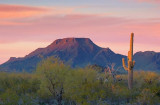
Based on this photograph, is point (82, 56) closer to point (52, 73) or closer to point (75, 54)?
point (75, 54)

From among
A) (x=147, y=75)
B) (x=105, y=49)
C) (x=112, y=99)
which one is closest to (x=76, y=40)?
(x=105, y=49)

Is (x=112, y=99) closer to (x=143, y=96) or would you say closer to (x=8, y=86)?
(x=143, y=96)

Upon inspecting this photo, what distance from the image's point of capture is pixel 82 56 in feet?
523

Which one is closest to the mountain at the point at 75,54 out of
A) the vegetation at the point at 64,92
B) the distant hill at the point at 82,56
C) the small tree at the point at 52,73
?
the distant hill at the point at 82,56

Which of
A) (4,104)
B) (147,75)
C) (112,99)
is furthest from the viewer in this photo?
(147,75)

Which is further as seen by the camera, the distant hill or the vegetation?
the distant hill

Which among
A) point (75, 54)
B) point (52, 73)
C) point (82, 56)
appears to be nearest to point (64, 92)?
point (52, 73)

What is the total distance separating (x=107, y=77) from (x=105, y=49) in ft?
418

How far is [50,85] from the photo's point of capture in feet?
85.6

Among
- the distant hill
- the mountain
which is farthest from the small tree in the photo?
the mountain

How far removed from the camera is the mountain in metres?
149

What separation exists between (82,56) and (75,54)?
3667 millimetres

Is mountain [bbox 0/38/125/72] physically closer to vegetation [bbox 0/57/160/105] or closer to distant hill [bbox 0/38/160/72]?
distant hill [bbox 0/38/160/72]

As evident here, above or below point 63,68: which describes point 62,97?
below
